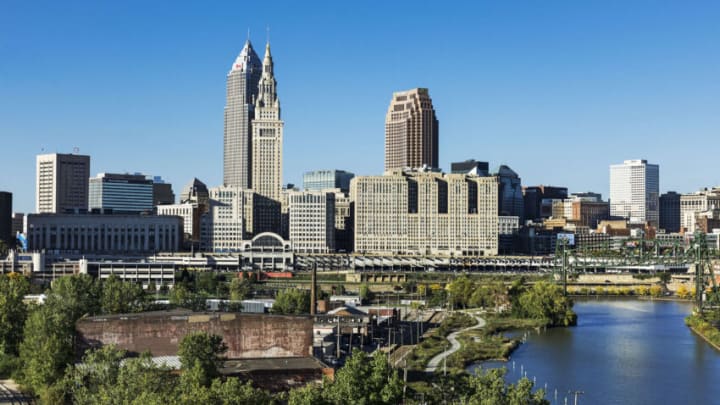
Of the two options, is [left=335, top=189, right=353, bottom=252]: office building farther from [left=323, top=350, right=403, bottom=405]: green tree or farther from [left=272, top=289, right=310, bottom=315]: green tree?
[left=323, top=350, right=403, bottom=405]: green tree

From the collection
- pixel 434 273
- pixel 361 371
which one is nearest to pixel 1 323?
pixel 361 371

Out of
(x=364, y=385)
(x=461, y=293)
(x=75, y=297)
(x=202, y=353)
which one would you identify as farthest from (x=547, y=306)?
(x=364, y=385)

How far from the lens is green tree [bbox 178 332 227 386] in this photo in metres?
46.2

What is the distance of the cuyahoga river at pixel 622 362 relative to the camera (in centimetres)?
5491

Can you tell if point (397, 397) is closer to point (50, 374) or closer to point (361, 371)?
point (361, 371)

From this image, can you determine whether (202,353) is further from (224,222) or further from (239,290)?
(224,222)

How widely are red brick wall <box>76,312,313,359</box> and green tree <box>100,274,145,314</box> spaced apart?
20368 mm

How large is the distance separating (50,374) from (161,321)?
6.57 m

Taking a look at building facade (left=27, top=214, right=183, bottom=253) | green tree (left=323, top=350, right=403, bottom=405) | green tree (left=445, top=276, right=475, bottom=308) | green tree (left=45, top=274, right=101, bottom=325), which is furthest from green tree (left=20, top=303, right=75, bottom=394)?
building facade (left=27, top=214, right=183, bottom=253)

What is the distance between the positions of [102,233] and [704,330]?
10418 centimetres

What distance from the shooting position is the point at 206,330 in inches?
2098

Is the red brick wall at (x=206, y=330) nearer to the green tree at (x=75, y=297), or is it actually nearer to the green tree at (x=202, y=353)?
the green tree at (x=202, y=353)

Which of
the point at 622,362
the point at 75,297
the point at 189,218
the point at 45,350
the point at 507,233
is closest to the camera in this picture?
the point at 45,350

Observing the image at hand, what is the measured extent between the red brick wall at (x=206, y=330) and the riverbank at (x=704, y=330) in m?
34.3
